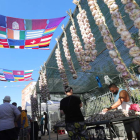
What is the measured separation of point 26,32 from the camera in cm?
622

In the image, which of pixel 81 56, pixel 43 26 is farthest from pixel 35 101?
pixel 81 56

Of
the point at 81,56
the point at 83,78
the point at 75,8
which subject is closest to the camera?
the point at 81,56

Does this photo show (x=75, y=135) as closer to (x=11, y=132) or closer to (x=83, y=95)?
(x=11, y=132)

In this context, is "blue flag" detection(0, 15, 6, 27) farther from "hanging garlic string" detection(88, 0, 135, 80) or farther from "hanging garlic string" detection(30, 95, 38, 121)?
"hanging garlic string" detection(30, 95, 38, 121)

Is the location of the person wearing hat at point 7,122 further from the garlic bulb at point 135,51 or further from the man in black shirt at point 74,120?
the garlic bulb at point 135,51

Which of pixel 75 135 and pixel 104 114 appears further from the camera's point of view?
pixel 104 114

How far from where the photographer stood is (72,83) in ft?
38.2

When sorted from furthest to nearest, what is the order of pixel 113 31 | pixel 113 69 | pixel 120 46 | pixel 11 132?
1. pixel 113 69
2. pixel 120 46
3. pixel 113 31
4. pixel 11 132

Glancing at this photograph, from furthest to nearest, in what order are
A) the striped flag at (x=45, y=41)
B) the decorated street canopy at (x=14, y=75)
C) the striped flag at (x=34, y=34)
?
1. the decorated street canopy at (x=14, y=75)
2. the striped flag at (x=45, y=41)
3. the striped flag at (x=34, y=34)

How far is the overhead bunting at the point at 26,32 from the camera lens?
575 centimetres

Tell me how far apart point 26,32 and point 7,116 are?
419 cm

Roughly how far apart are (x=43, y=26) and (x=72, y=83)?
20.9ft

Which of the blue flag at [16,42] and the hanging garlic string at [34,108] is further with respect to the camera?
the hanging garlic string at [34,108]

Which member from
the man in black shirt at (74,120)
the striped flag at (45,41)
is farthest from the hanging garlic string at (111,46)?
the striped flag at (45,41)
